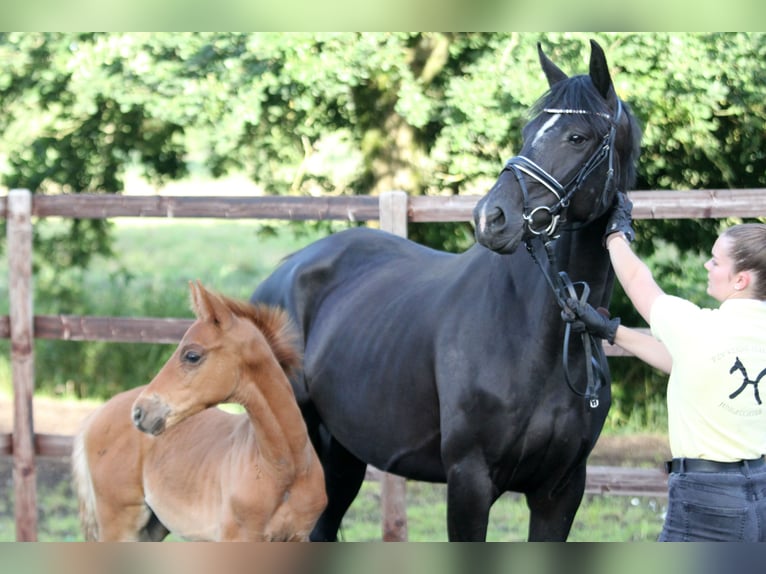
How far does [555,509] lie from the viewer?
349cm

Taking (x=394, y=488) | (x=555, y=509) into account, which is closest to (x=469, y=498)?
(x=555, y=509)

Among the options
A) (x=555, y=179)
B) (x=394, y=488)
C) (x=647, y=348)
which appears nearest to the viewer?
(x=647, y=348)

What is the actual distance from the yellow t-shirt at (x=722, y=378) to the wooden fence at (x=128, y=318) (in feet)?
9.22

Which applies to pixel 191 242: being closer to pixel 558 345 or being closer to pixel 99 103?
pixel 99 103

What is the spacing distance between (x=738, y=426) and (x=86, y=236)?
742 cm

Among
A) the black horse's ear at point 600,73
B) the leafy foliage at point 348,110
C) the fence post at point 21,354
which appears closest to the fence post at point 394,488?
the leafy foliage at point 348,110

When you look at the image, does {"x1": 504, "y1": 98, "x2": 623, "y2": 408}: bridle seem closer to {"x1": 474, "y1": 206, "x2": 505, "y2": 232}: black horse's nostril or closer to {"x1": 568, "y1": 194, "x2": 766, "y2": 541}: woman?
{"x1": 474, "y1": 206, "x2": 505, "y2": 232}: black horse's nostril

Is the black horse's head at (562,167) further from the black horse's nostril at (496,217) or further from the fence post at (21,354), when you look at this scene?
the fence post at (21,354)

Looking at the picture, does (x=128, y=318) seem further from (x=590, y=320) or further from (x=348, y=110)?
(x=590, y=320)

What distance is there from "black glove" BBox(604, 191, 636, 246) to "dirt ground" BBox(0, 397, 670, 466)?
4232 millimetres

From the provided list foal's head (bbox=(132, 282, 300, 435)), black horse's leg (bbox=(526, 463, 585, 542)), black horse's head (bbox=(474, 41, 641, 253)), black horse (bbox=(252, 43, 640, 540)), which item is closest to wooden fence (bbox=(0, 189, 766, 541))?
black horse (bbox=(252, 43, 640, 540))

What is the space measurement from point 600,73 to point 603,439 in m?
4.71

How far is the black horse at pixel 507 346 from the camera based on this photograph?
120 inches

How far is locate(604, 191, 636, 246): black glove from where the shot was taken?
2.96m
